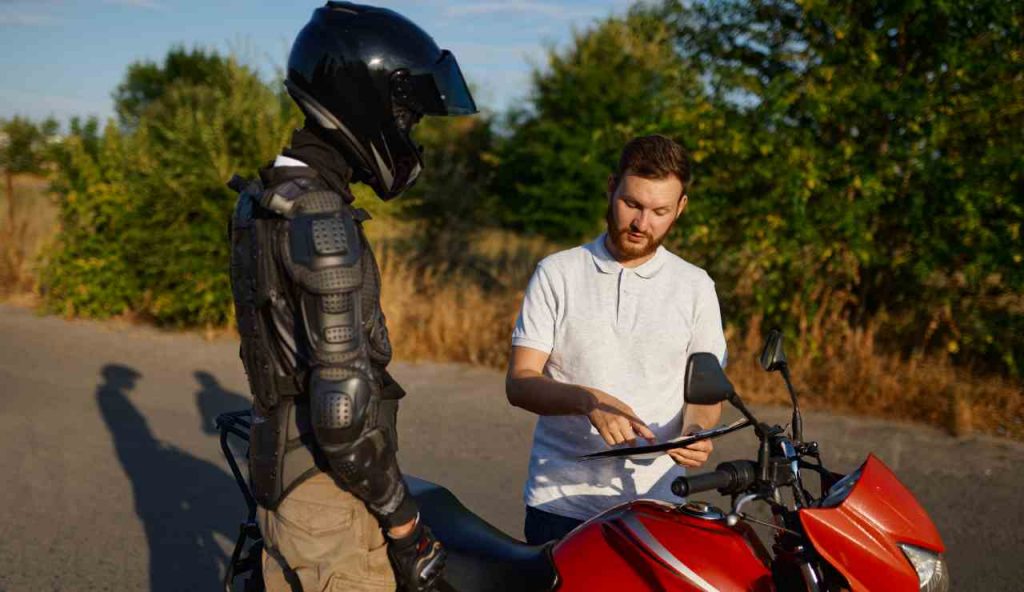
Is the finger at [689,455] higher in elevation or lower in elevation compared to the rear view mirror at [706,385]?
lower

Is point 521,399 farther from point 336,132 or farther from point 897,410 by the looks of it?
point 897,410

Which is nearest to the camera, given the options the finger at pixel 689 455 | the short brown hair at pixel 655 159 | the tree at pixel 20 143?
the finger at pixel 689 455

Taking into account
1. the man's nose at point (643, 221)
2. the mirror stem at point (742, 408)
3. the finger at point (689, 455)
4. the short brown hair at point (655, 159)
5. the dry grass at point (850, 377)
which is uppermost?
the short brown hair at point (655, 159)

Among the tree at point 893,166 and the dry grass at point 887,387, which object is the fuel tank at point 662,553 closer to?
the dry grass at point 887,387

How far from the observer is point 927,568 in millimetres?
1868

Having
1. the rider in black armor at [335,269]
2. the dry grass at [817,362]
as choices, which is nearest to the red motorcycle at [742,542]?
the rider in black armor at [335,269]

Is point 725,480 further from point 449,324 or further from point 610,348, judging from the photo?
point 449,324

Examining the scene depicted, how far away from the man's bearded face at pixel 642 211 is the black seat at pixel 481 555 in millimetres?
952

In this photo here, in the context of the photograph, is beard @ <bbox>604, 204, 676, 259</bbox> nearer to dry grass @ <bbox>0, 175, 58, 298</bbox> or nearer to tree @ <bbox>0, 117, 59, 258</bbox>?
dry grass @ <bbox>0, 175, 58, 298</bbox>

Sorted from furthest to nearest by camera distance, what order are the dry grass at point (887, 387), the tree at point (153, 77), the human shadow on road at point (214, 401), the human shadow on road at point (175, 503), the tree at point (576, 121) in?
the tree at point (153, 77) → the tree at point (576, 121) → the human shadow on road at point (214, 401) → the dry grass at point (887, 387) → the human shadow on road at point (175, 503)

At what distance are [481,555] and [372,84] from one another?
1.20 m

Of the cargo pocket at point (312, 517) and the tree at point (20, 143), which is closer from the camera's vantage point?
the cargo pocket at point (312, 517)

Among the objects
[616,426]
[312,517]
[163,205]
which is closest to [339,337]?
[312,517]

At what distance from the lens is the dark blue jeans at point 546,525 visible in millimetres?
2795
